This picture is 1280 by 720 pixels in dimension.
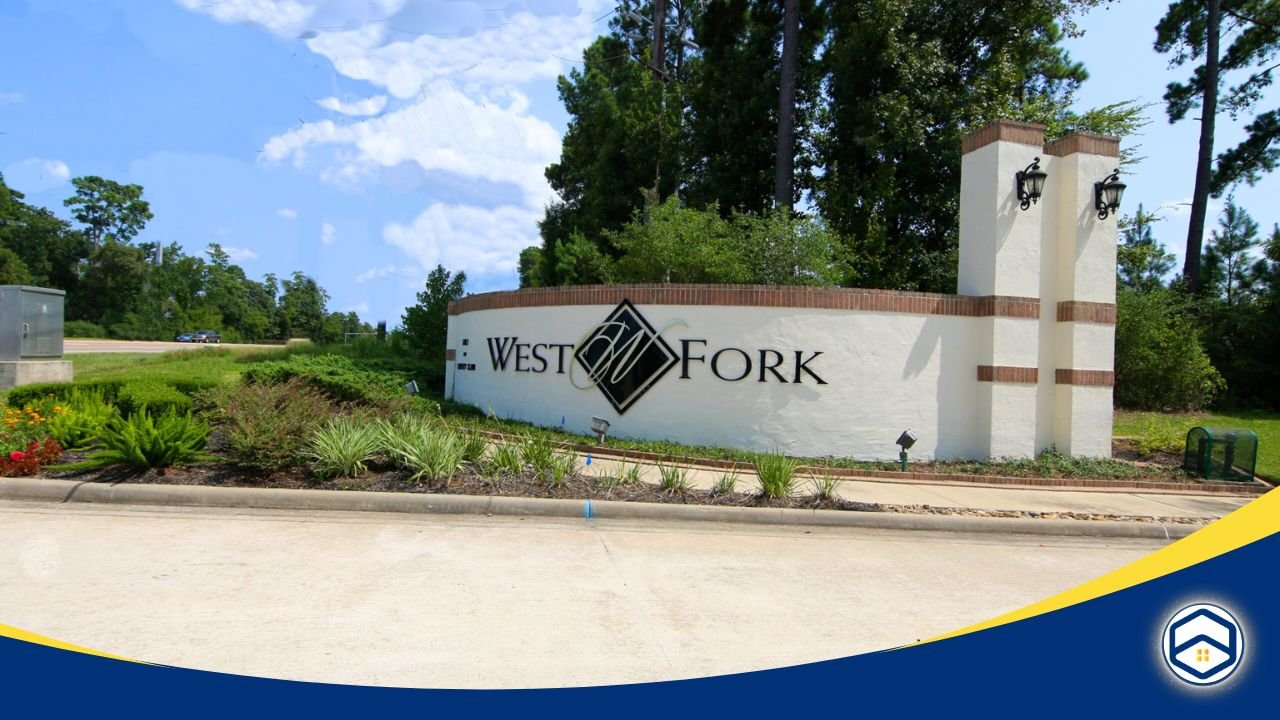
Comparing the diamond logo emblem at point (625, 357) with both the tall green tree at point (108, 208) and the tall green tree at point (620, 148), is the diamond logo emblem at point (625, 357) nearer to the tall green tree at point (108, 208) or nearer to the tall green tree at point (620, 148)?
the tall green tree at point (620, 148)

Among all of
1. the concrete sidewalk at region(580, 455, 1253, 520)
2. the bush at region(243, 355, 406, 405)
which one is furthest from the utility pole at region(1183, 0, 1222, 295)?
the bush at region(243, 355, 406, 405)

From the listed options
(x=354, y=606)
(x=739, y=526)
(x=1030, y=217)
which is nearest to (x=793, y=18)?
(x=1030, y=217)

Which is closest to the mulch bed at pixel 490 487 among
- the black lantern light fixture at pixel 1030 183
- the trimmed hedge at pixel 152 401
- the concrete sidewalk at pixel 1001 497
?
the concrete sidewalk at pixel 1001 497

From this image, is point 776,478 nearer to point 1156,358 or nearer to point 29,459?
point 29,459

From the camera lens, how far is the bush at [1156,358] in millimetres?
19688

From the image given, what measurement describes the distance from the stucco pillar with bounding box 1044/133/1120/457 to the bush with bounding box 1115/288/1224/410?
8.58 meters

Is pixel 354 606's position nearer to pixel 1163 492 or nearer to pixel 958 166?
pixel 1163 492

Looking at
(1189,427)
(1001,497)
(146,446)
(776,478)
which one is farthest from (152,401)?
(1189,427)

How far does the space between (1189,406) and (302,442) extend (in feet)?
71.8

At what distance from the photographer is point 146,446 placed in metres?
8.16

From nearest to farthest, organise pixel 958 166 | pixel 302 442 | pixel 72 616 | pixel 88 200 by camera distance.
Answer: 1. pixel 72 616
2. pixel 302 442
3. pixel 958 166
4. pixel 88 200

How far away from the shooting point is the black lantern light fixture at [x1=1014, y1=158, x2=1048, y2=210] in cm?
1174

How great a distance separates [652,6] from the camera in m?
32.2

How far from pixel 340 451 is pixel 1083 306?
35.5 feet
